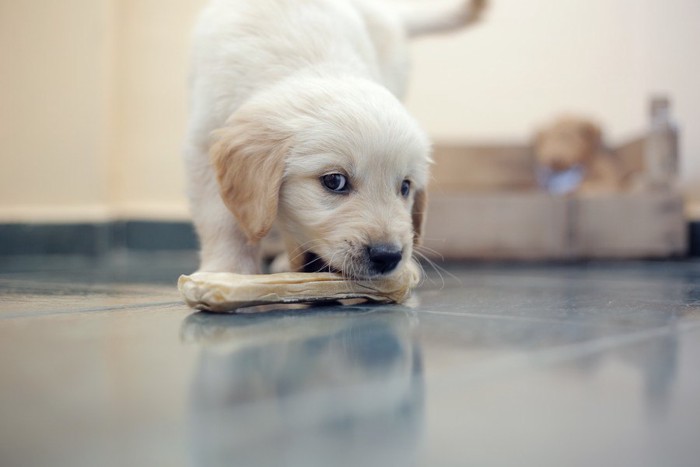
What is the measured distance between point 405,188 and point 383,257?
0.32m

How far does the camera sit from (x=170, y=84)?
14.4 feet

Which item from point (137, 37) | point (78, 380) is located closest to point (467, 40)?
point (137, 37)

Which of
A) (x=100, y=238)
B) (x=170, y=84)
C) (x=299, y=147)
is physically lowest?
(x=100, y=238)

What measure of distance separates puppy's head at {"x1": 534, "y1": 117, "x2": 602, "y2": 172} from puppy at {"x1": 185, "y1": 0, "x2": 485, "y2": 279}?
2205mm

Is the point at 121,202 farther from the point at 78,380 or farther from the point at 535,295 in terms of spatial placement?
the point at 78,380

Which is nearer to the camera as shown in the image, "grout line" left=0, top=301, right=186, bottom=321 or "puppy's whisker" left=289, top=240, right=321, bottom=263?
"grout line" left=0, top=301, right=186, bottom=321

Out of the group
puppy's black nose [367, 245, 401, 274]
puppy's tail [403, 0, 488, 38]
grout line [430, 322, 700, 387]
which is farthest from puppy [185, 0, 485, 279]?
puppy's tail [403, 0, 488, 38]

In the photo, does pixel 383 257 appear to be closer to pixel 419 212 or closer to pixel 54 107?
pixel 419 212

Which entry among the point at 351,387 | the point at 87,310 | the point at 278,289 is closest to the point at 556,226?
the point at 278,289

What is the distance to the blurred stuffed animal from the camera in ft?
12.9

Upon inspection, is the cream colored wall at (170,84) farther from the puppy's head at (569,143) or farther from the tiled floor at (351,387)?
the tiled floor at (351,387)

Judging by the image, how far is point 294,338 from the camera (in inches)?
43.7

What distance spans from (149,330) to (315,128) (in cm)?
66

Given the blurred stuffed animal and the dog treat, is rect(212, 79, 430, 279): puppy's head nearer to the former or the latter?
the dog treat
